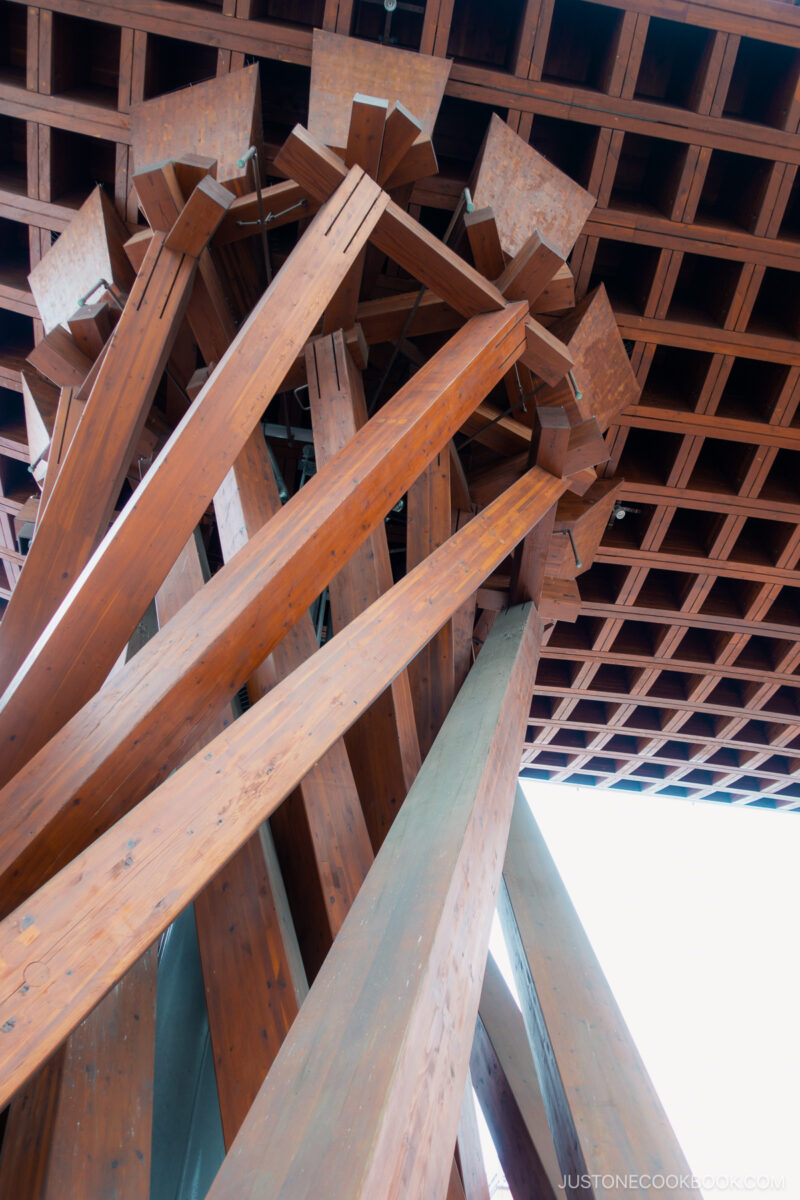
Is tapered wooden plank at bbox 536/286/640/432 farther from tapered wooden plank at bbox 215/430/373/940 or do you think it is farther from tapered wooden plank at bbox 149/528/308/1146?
tapered wooden plank at bbox 149/528/308/1146

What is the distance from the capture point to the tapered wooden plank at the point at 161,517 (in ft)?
7.22

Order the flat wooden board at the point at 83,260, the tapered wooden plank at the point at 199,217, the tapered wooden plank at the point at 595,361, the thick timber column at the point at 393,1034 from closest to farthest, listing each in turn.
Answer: the thick timber column at the point at 393,1034 < the tapered wooden plank at the point at 199,217 < the flat wooden board at the point at 83,260 < the tapered wooden plank at the point at 595,361

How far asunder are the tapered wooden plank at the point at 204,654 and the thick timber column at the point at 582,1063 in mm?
1658

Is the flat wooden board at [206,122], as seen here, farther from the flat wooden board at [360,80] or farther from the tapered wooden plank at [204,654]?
the tapered wooden plank at [204,654]

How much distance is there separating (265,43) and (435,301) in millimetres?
1546

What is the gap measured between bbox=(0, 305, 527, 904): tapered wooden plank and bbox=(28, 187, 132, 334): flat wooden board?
2.17 metres

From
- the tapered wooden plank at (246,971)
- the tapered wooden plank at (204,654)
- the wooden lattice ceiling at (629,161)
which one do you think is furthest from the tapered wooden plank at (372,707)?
the wooden lattice ceiling at (629,161)

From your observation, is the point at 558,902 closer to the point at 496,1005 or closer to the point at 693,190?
the point at 496,1005

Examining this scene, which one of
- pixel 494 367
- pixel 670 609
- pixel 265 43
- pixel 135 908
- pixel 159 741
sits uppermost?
pixel 265 43

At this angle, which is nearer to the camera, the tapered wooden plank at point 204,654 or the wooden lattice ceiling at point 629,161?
the tapered wooden plank at point 204,654

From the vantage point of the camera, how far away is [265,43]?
13.8 feet

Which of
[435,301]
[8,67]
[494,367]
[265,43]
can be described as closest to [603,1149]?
[494,367]

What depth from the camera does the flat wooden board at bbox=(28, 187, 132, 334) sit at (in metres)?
4.37

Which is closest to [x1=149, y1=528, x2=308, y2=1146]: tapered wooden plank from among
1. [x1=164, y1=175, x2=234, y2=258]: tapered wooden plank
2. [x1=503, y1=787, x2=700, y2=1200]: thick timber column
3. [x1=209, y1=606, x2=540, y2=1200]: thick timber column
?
[x1=209, y1=606, x2=540, y2=1200]: thick timber column
